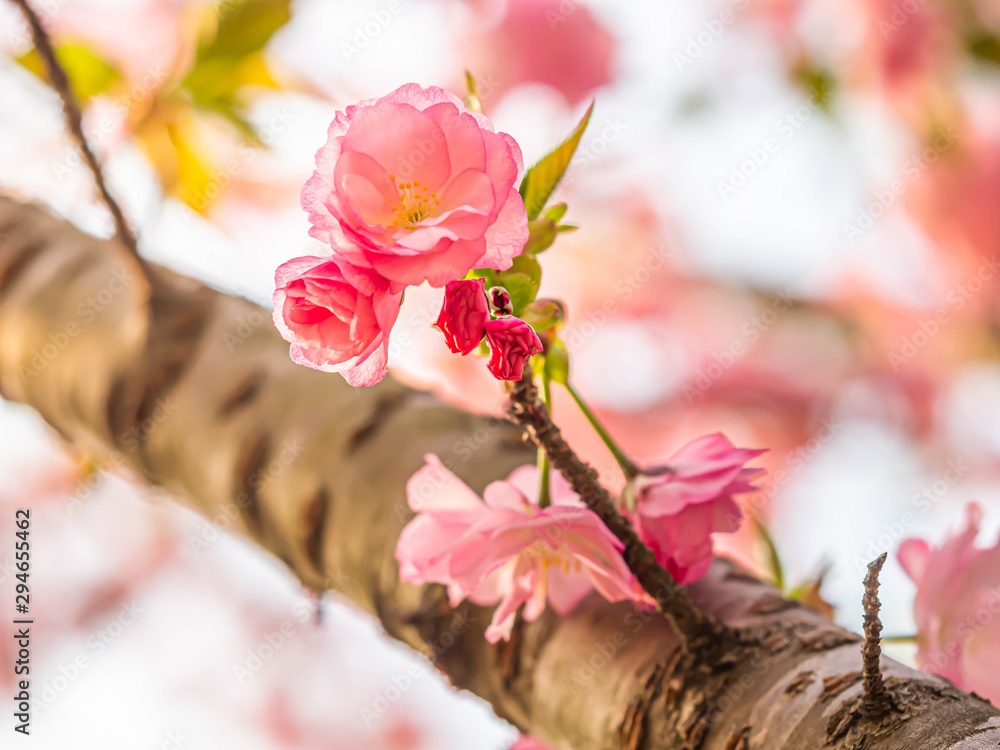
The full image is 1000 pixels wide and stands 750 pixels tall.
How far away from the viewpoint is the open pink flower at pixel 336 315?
27 centimetres

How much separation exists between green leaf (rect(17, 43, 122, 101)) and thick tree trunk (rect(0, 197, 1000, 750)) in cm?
16

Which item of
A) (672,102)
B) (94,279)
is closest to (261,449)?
(94,279)

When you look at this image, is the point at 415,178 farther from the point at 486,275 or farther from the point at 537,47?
the point at 537,47

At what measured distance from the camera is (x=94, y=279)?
0.65m

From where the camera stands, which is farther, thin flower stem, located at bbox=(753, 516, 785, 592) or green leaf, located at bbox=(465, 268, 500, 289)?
thin flower stem, located at bbox=(753, 516, 785, 592)

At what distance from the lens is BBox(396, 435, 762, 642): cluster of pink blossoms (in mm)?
358

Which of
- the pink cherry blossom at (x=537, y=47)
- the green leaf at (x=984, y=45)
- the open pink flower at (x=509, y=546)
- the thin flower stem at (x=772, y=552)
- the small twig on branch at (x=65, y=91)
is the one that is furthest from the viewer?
the pink cherry blossom at (x=537, y=47)

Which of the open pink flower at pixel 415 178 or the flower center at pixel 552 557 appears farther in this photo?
the flower center at pixel 552 557

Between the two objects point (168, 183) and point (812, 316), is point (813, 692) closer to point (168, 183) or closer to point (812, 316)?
point (168, 183)

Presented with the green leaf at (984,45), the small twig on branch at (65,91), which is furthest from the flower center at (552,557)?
the green leaf at (984,45)

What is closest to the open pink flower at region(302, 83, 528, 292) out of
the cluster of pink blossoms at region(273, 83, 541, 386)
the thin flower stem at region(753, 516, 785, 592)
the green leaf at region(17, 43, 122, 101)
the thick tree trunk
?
the cluster of pink blossoms at region(273, 83, 541, 386)

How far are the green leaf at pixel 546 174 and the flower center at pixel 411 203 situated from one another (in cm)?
4

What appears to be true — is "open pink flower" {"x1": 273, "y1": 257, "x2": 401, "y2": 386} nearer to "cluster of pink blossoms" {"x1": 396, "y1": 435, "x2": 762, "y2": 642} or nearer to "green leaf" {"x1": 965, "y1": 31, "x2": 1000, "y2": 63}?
"cluster of pink blossoms" {"x1": 396, "y1": 435, "x2": 762, "y2": 642}

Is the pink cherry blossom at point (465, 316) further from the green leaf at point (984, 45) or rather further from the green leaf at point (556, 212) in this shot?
the green leaf at point (984, 45)
